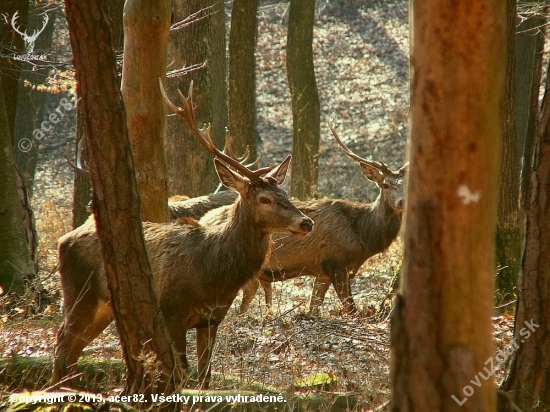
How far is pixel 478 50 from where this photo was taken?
3604mm

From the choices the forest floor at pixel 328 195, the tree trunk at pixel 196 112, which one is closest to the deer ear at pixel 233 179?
the forest floor at pixel 328 195

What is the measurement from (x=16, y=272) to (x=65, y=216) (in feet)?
28.6

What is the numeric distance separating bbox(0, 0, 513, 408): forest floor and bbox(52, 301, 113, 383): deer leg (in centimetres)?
21

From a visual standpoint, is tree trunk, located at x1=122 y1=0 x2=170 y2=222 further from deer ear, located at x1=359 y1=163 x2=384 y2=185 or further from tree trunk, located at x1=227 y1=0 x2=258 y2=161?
tree trunk, located at x1=227 y1=0 x2=258 y2=161

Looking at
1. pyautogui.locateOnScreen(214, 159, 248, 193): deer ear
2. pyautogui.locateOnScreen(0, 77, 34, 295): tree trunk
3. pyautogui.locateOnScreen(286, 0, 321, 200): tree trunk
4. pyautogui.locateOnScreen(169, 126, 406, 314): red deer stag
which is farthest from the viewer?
pyautogui.locateOnScreen(286, 0, 321, 200): tree trunk

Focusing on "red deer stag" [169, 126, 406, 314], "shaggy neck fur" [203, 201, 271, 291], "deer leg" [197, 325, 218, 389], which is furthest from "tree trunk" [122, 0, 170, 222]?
"red deer stag" [169, 126, 406, 314]

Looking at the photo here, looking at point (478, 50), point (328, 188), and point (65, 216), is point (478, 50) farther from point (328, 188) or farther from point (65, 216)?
point (328, 188)

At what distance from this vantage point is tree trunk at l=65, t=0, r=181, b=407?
182 inches

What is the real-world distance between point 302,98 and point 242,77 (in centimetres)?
256

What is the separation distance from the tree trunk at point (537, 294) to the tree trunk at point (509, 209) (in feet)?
14.5

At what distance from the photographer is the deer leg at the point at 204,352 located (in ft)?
18.9

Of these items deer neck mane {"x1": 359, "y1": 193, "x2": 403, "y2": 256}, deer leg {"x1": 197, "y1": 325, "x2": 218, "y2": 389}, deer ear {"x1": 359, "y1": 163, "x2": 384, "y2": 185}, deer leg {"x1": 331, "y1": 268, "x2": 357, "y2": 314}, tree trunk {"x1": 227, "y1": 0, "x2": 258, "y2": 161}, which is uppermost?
tree trunk {"x1": 227, "y1": 0, "x2": 258, "y2": 161}

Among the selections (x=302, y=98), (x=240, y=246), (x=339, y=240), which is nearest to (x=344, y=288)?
(x=339, y=240)

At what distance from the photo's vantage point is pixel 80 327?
6.86 m
